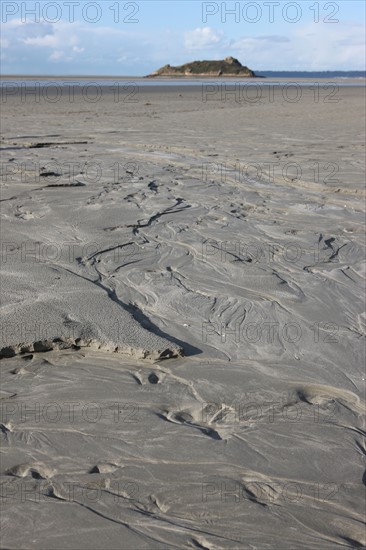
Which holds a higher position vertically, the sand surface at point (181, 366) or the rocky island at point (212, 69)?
the rocky island at point (212, 69)

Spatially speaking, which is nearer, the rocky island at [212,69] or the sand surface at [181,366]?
the sand surface at [181,366]

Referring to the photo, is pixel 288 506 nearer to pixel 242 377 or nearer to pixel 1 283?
pixel 242 377

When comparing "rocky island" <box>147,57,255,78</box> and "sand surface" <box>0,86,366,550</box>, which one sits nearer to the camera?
"sand surface" <box>0,86,366,550</box>

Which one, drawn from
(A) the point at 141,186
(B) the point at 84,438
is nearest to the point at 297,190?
(A) the point at 141,186

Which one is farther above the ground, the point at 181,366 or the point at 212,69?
the point at 212,69

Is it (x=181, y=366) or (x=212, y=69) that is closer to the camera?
(x=181, y=366)
